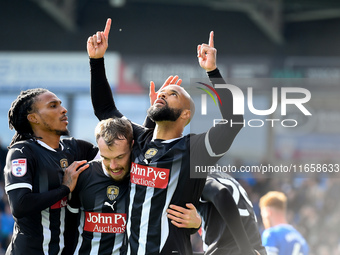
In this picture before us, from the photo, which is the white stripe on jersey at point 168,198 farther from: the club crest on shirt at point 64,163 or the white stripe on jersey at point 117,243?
the club crest on shirt at point 64,163

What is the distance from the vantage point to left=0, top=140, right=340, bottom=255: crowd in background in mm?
10500

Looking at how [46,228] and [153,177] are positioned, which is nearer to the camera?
[153,177]

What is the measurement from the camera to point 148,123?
4039 mm

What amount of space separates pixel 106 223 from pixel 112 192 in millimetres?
210

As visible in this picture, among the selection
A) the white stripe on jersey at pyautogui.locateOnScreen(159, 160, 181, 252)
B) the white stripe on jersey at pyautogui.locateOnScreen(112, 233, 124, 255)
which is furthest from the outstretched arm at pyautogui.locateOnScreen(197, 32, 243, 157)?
the white stripe on jersey at pyautogui.locateOnScreen(112, 233, 124, 255)

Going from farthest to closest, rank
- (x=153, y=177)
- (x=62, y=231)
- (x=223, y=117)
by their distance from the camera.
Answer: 1. (x=62, y=231)
2. (x=153, y=177)
3. (x=223, y=117)

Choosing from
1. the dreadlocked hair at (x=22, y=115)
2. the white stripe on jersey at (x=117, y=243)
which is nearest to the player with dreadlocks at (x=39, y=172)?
the dreadlocked hair at (x=22, y=115)

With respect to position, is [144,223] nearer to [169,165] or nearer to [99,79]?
Result: [169,165]

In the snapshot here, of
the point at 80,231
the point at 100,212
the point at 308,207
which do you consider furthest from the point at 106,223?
the point at 308,207

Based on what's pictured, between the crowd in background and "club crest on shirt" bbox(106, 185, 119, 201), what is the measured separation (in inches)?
268

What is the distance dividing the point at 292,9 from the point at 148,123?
1244cm

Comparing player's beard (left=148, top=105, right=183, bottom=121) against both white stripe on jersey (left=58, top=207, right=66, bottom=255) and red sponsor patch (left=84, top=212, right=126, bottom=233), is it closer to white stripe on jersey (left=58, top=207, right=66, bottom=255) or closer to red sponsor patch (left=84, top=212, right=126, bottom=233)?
red sponsor patch (left=84, top=212, right=126, bottom=233)

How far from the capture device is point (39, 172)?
11.6ft

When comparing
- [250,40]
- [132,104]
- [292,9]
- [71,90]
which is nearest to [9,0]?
[71,90]
